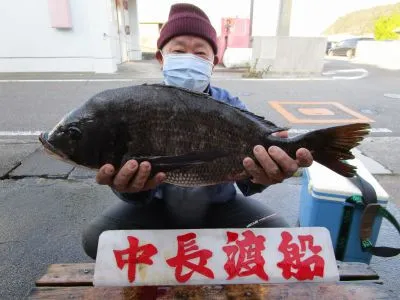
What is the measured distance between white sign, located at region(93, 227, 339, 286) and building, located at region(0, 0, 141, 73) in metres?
12.2

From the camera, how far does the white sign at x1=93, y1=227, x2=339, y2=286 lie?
178 cm

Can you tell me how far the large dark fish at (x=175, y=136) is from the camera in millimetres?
1509

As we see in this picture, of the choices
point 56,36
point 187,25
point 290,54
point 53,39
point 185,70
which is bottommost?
point 290,54

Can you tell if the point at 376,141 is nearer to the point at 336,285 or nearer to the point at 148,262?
the point at 336,285

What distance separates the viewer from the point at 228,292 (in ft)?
5.66

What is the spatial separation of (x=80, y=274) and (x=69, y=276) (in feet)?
0.20

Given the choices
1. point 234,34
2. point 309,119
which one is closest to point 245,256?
point 309,119

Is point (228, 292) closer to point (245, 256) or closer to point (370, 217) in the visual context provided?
point (245, 256)

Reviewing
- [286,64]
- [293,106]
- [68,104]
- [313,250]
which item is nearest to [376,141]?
[293,106]

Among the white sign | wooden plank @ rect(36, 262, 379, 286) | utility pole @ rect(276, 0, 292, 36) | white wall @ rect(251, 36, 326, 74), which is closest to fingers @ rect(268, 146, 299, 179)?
Answer: the white sign

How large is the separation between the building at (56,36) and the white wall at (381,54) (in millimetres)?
14213

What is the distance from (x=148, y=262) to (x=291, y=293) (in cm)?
78

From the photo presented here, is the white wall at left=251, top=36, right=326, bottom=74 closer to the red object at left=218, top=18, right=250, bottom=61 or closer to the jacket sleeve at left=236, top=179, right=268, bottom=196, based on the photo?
the red object at left=218, top=18, right=250, bottom=61

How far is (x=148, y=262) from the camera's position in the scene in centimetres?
180
